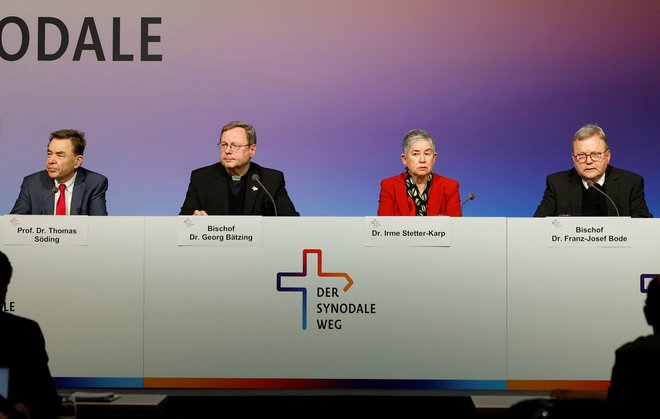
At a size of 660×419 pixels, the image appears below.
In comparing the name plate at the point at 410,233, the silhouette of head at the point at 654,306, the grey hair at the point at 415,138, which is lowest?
the silhouette of head at the point at 654,306

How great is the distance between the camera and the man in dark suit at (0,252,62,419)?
2.88 meters

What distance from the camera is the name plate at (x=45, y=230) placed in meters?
4.20

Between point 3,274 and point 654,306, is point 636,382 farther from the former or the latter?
point 3,274

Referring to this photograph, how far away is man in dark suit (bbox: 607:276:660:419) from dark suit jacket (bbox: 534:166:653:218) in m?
2.82

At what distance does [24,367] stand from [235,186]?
292 cm

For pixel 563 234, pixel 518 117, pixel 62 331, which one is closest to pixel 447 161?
pixel 518 117

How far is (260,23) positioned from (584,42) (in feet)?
8.26

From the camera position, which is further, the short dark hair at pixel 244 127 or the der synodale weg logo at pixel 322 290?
the short dark hair at pixel 244 127

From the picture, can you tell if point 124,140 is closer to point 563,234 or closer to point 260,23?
point 260,23

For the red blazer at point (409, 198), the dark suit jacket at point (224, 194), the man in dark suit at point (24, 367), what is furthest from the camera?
the dark suit jacket at point (224, 194)

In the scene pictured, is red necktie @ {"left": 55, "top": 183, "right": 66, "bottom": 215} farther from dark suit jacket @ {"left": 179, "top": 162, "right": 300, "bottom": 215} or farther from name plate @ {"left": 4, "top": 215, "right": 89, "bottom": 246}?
name plate @ {"left": 4, "top": 215, "right": 89, "bottom": 246}

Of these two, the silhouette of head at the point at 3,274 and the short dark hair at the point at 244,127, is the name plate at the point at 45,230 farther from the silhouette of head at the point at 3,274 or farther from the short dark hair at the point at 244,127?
the short dark hair at the point at 244,127

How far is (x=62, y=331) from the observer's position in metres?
4.17

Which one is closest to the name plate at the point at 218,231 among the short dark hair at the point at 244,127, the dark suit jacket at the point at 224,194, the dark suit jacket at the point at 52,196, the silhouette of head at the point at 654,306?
the dark suit jacket at the point at 224,194
